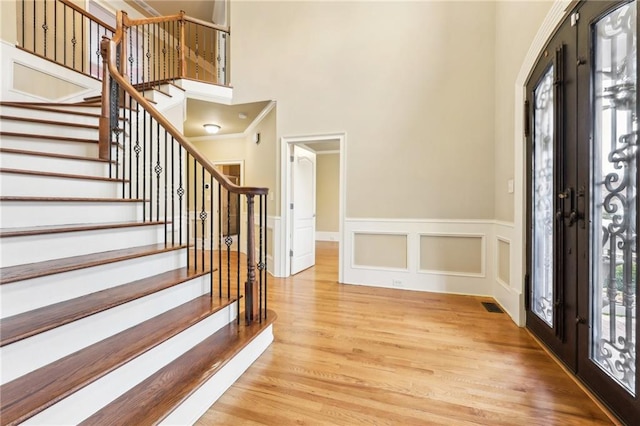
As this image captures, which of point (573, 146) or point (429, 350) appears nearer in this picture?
point (573, 146)

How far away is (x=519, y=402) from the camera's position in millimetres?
1526

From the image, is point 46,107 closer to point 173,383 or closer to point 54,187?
point 54,187

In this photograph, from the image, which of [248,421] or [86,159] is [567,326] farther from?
[86,159]

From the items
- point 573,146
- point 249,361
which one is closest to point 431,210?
point 573,146

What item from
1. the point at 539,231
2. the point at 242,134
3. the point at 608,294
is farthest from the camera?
the point at 242,134

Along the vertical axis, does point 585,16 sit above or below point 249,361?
above

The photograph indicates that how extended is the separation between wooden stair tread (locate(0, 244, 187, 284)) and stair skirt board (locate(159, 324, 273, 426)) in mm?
897

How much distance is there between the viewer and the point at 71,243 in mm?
1745

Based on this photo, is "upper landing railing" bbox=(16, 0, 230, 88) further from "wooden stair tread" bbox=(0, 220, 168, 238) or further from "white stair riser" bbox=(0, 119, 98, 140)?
"wooden stair tread" bbox=(0, 220, 168, 238)

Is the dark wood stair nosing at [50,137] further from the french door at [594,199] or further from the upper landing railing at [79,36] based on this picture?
the french door at [594,199]

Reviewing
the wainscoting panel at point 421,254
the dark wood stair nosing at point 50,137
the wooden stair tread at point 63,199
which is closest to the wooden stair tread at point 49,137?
the dark wood stair nosing at point 50,137

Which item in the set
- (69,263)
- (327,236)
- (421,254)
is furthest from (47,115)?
(327,236)

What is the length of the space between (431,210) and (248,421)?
2.93 m

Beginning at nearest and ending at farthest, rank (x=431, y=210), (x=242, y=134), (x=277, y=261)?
(x=431, y=210) → (x=277, y=261) → (x=242, y=134)
